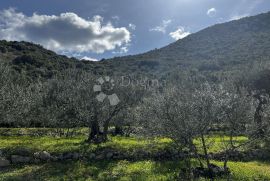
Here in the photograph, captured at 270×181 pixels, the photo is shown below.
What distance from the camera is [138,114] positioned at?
44.5 metres

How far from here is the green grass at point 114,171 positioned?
89.5 feet

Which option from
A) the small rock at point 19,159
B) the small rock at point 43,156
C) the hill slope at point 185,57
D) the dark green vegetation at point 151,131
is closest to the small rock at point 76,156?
the dark green vegetation at point 151,131

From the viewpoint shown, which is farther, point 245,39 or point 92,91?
point 245,39

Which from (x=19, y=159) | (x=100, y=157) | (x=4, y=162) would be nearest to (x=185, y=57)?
(x=100, y=157)

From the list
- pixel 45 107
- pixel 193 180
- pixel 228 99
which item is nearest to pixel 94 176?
pixel 193 180

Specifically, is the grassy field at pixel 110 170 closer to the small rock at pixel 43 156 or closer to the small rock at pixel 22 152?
the small rock at pixel 22 152

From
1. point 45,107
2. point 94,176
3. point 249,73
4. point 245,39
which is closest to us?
point 94,176


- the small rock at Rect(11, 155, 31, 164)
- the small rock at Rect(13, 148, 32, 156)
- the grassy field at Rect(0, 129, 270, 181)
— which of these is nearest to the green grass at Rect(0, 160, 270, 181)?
the grassy field at Rect(0, 129, 270, 181)

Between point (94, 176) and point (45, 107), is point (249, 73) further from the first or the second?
point (94, 176)

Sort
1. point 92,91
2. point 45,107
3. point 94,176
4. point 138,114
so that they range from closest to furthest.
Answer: point 94,176
point 92,91
point 138,114
point 45,107

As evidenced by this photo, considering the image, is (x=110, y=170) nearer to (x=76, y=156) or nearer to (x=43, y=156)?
(x=76, y=156)

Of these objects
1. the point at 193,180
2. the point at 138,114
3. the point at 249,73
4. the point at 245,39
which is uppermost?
the point at 245,39

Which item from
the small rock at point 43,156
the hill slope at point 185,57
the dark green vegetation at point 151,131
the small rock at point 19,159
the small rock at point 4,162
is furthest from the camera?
the hill slope at point 185,57

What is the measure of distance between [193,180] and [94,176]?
23.9 ft
